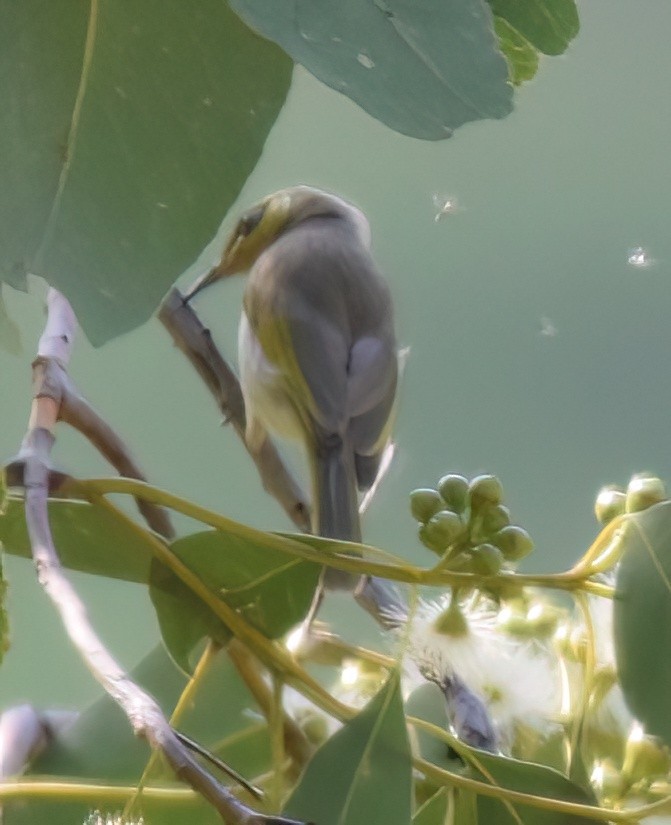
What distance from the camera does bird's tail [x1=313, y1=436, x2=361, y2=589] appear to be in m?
1.03

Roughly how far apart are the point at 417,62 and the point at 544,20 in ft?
0.43

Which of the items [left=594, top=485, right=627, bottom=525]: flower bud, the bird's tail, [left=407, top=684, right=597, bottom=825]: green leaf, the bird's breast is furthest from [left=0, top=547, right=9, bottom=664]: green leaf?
the bird's breast

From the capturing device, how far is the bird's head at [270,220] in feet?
5.44

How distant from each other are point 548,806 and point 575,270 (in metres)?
1.75

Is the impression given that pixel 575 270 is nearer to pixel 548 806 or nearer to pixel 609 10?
pixel 609 10

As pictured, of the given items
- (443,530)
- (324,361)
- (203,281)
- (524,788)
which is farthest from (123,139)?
(203,281)

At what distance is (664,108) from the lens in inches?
82.3

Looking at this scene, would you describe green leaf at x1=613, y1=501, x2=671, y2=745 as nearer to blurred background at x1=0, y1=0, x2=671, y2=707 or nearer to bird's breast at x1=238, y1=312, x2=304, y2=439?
bird's breast at x1=238, y1=312, x2=304, y2=439

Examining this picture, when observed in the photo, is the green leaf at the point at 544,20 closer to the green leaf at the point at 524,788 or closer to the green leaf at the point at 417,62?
the green leaf at the point at 417,62

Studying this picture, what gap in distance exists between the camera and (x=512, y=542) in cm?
52

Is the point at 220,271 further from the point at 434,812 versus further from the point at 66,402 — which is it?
the point at 434,812

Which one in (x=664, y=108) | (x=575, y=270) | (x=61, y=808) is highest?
(x=664, y=108)

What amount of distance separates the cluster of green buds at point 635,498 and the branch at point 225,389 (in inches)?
17.4

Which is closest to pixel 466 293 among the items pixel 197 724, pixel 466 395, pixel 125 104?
pixel 466 395
